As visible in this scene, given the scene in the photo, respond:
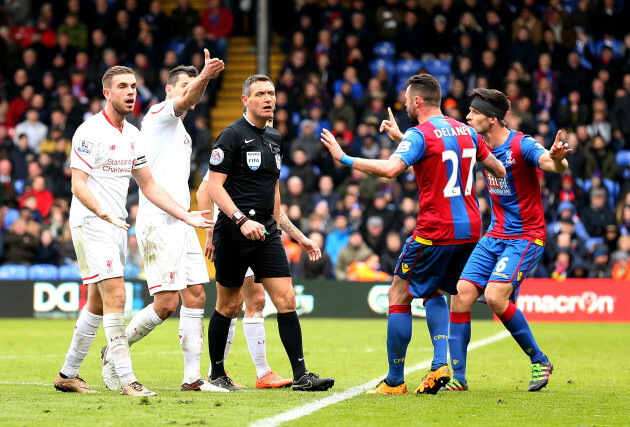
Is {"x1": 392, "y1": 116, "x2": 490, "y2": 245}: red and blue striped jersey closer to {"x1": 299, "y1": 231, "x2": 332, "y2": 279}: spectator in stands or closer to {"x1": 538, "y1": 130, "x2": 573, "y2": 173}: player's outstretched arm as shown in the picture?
{"x1": 538, "y1": 130, "x2": 573, "y2": 173}: player's outstretched arm

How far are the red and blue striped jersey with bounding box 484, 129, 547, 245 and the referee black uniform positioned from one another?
1980 millimetres

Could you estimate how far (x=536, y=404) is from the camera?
7.56 m

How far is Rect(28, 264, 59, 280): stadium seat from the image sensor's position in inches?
744

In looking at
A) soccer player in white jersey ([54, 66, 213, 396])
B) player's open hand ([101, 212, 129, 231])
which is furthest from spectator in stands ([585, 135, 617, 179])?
player's open hand ([101, 212, 129, 231])

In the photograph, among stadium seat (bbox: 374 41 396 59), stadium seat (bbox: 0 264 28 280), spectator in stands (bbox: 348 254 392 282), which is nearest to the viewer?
spectator in stands (bbox: 348 254 392 282)

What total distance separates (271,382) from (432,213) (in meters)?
2.05

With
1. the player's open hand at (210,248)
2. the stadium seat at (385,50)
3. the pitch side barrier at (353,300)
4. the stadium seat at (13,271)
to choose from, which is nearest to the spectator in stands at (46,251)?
the stadium seat at (13,271)

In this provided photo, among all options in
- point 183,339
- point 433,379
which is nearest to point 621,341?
point 433,379

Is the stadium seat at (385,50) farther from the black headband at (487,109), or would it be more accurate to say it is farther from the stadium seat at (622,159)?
the black headband at (487,109)

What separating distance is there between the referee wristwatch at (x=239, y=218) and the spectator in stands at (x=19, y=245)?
12326 millimetres

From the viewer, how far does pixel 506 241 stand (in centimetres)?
889

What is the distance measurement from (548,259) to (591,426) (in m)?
12.6

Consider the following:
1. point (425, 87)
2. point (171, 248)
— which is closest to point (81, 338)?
point (171, 248)

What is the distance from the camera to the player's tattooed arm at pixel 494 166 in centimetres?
845
